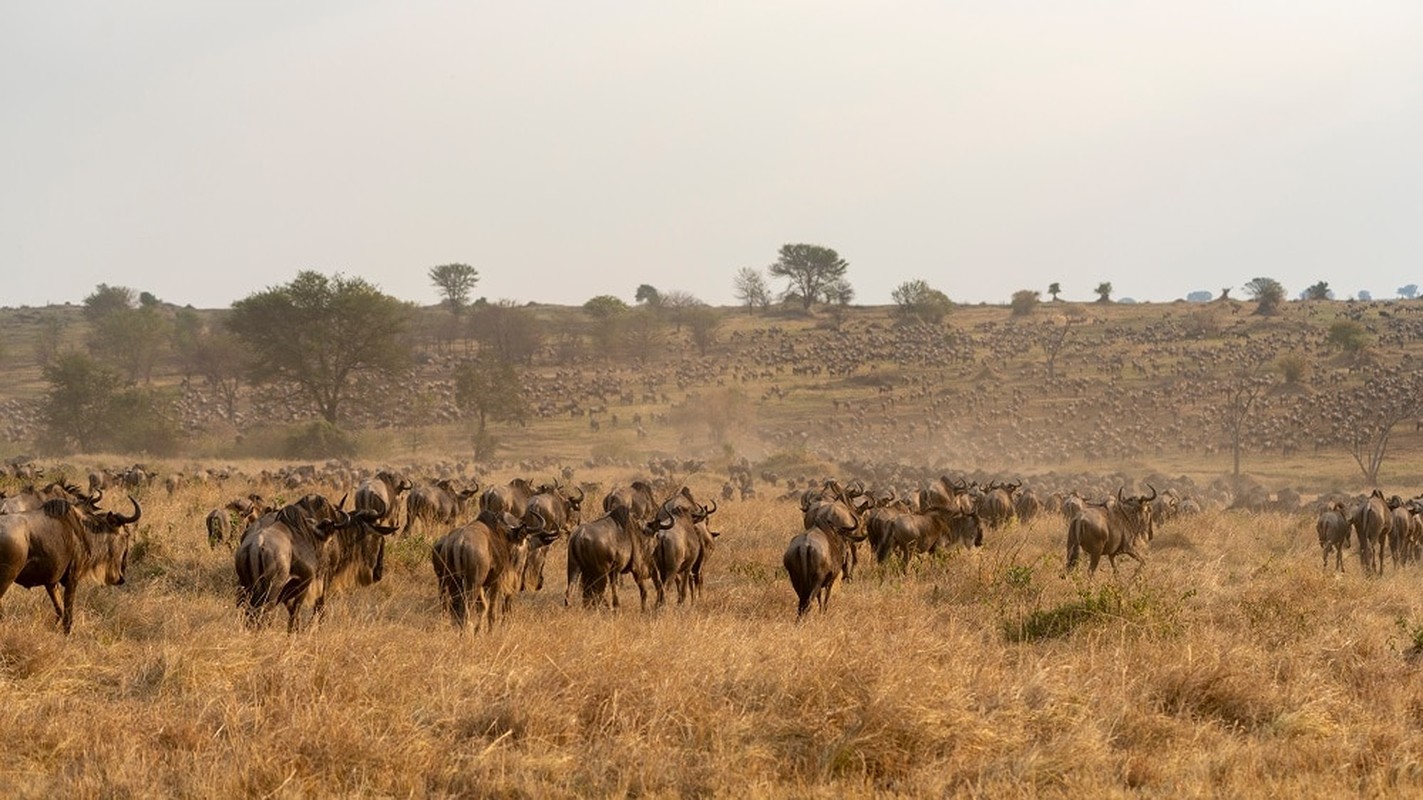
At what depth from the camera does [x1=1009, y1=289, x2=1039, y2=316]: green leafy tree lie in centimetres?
8931

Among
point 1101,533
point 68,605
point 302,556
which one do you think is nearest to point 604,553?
point 302,556

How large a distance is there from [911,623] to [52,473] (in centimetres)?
2494

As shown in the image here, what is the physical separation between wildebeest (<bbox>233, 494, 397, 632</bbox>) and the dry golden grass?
0.40 m

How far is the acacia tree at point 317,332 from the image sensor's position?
50.8 m

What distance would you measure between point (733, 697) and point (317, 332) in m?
48.3

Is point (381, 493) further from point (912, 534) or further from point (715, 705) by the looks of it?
point (715, 705)

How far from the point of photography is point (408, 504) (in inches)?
696

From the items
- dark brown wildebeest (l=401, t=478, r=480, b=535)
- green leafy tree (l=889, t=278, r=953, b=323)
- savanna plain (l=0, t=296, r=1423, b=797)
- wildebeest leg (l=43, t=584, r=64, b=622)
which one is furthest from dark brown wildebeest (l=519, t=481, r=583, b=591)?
green leafy tree (l=889, t=278, r=953, b=323)

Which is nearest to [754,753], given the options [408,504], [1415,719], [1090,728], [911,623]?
[1090,728]

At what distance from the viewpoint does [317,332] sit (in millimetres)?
51000

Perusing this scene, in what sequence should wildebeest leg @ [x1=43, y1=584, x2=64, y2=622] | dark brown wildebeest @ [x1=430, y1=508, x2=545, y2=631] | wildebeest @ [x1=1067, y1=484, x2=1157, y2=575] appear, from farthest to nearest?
wildebeest @ [x1=1067, y1=484, x2=1157, y2=575] < dark brown wildebeest @ [x1=430, y1=508, x2=545, y2=631] < wildebeest leg @ [x1=43, y1=584, x2=64, y2=622]

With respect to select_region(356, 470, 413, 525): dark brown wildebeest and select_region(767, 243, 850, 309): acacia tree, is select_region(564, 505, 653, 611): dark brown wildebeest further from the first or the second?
select_region(767, 243, 850, 309): acacia tree

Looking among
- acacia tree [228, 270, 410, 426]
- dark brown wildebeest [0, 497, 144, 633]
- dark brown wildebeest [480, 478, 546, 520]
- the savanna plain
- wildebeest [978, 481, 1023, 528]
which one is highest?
acacia tree [228, 270, 410, 426]

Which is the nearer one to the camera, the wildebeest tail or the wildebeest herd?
the wildebeest herd
